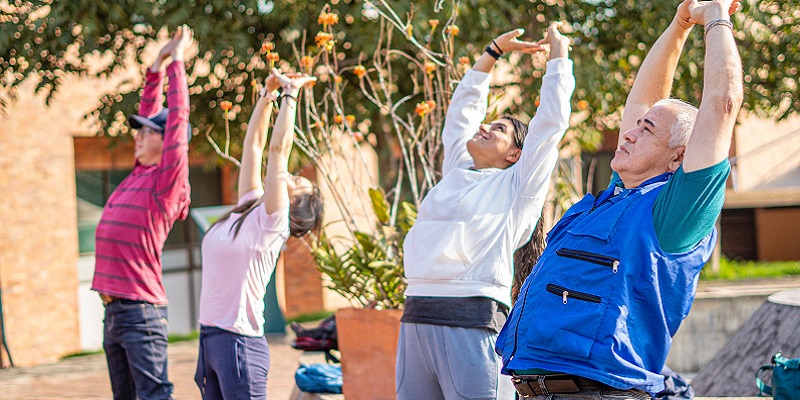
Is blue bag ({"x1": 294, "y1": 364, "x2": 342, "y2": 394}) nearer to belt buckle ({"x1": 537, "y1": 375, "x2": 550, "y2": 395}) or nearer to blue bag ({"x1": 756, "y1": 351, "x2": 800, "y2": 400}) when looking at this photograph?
blue bag ({"x1": 756, "y1": 351, "x2": 800, "y2": 400})

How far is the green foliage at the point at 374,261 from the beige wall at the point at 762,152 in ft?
61.8

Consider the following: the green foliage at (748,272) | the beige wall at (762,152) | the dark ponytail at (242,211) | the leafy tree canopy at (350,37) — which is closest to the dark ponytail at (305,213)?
the dark ponytail at (242,211)

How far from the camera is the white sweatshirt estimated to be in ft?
11.6

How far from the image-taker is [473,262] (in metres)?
3.57

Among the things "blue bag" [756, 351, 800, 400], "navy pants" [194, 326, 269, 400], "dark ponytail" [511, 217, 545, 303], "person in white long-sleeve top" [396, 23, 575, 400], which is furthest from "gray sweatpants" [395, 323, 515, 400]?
"blue bag" [756, 351, 800, 400]

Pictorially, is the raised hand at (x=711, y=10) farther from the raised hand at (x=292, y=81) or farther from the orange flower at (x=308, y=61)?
the orange flower at (x=308, y=61)

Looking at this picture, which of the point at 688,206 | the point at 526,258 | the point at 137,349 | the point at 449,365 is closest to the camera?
the point at 688,206

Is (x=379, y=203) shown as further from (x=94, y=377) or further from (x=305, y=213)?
(x=94, y=377)

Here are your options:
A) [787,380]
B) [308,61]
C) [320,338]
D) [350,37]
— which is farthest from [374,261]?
[350,37]

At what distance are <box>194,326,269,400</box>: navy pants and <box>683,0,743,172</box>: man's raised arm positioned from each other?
233cm

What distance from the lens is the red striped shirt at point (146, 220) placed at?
493 cm

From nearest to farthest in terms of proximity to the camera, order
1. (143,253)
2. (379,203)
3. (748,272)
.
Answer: (143,253) < (379,203) < (748,272)

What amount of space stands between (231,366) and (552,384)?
1.92 m

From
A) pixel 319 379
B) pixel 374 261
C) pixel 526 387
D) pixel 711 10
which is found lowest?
pixel 319 379
